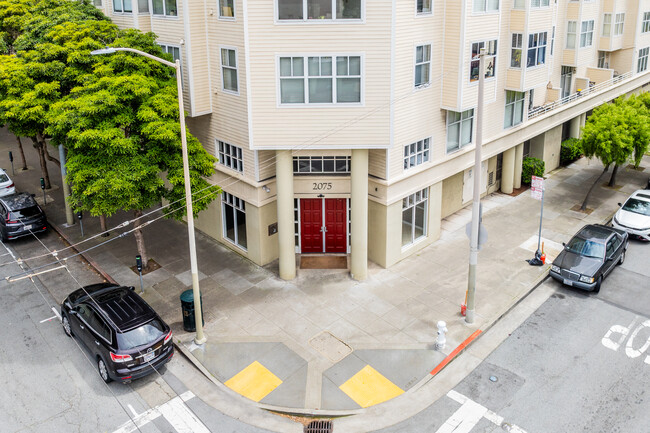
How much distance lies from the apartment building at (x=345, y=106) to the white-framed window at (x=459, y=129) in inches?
2.7

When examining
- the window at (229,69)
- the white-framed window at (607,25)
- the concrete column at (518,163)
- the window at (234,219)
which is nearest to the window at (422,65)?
the window at (229,69)

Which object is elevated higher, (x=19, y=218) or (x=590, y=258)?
(x=19, y=218)

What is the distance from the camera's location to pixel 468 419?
48.9ft

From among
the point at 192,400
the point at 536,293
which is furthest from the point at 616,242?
the point at 192,400

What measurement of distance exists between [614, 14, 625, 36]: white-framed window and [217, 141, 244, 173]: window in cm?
2572

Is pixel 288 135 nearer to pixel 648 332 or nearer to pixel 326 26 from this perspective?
pixel 326 26

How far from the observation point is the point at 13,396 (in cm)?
1576

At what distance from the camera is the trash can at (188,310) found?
17984 mm

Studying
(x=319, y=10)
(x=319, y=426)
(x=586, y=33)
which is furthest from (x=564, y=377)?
(x=586, y=33)

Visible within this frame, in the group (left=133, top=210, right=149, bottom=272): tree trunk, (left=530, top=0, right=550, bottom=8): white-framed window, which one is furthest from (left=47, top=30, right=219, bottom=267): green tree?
(left=530, top=0, right=550, bottom=8): white-framed window

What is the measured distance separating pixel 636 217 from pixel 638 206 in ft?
2.92

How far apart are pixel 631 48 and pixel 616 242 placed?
20.0 m

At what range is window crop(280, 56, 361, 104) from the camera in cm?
1866

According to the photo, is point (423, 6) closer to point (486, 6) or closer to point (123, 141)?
point (486, 6)
